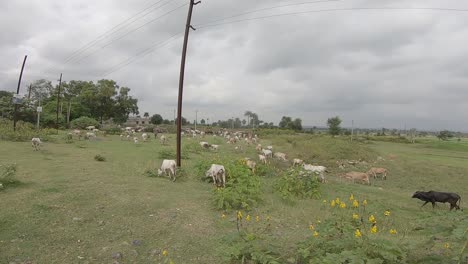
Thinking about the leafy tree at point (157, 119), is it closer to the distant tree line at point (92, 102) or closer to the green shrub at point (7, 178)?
the distant tree line at point (92, 102)

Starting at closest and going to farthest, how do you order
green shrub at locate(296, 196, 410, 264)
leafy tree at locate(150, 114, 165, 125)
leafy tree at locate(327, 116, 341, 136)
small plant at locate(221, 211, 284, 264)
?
green shrub at locate(296, 196, 410, 264) → small plant at locate(221, 211, 284, 264) → leafy tree at locate(327, 116, 341, 136) → leafy tree at locate(150, 114, 165, 125)

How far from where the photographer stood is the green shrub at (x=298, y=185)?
952 cm

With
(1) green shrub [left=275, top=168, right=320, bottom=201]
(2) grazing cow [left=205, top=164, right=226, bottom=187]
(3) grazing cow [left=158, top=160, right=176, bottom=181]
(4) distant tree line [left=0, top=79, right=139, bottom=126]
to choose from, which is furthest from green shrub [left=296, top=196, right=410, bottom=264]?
(4) distant tree line [left=0, top=79, right=139, bottom=126]

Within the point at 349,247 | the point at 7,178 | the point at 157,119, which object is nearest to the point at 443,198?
the point at 349,247

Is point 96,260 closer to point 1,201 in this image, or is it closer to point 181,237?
point 181,237

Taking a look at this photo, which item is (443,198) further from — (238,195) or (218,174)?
(218,174)

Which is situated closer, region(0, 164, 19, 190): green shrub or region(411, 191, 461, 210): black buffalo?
region(0, 164, 19, 190): green shrub

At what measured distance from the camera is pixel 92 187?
30.7 feet

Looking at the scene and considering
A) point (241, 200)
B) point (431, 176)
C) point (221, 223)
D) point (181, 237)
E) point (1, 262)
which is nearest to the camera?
point (1, 262)

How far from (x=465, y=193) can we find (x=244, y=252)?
42.6ft

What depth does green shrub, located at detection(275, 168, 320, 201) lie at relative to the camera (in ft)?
31.2

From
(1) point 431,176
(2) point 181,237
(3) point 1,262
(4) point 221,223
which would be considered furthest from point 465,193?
(3) point 1,262

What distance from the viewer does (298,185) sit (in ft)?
32.0

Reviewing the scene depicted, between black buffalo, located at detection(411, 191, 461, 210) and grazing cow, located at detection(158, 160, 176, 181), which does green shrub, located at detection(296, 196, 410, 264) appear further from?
grazing cow, located at detection(158, 160, 176, 181)
